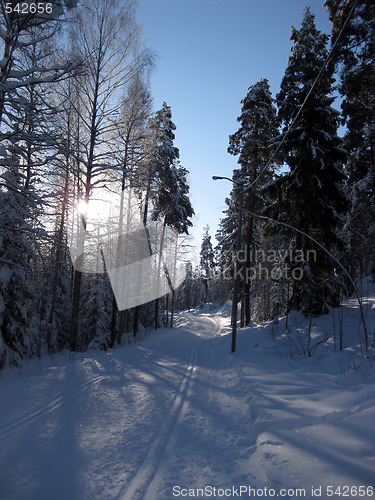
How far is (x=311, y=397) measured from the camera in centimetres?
518

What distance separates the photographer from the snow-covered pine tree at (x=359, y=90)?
947 cm

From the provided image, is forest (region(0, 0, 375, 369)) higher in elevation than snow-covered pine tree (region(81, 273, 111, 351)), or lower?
higher

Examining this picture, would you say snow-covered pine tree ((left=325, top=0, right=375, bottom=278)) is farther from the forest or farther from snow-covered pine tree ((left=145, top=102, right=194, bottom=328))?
snow-covered pine tree ((left=145, top=102, right=194, bottom=328))

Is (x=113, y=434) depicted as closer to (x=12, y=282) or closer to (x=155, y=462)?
(x=155, y=462)

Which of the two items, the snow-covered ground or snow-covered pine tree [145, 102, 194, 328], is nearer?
the snow-covered ground

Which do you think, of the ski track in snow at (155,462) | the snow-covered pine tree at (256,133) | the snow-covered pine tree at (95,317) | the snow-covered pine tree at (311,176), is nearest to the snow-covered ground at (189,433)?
the ski track in snow at (155,462)

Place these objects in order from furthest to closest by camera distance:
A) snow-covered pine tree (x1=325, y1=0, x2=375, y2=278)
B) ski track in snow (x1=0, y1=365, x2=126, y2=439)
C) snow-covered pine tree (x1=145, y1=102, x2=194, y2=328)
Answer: snow-covered pine tree (x1=145, y1=102, x2=194, y2=328), snow-covered pine tree (x1=325, y1=0, x2=375, y2=278), ski track in snow (x1=0, y1=365, x2=126, y2=439)

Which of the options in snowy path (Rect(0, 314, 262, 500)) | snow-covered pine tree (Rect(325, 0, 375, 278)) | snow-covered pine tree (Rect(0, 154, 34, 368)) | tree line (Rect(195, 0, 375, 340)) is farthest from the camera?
tree line (Rect(195, 0, 375, 340))

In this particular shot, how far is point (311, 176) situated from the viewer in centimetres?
1231

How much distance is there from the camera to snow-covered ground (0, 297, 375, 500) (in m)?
2.77

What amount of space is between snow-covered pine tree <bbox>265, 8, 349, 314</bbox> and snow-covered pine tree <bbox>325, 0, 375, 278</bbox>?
0.94 metres

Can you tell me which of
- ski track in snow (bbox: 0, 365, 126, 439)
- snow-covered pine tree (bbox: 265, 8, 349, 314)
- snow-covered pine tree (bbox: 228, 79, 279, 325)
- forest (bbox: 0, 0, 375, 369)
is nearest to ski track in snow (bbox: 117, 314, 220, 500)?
ski track in snow (bbox: 0, 365, 126, 439)

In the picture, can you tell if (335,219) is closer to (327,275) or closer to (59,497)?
(327,275)

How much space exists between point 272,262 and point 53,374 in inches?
1048
